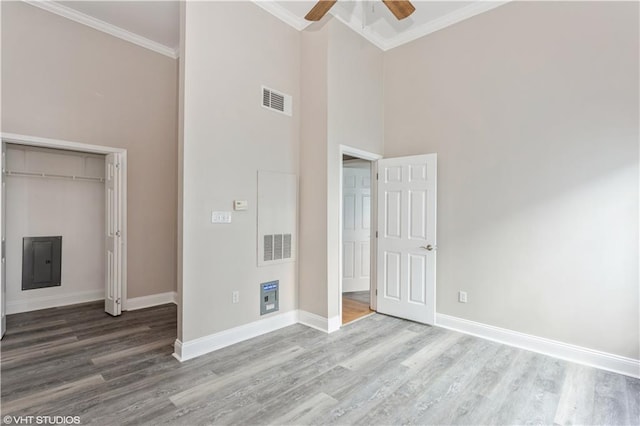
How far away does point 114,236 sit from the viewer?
13.7ft

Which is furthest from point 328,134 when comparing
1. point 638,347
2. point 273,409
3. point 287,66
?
point 638,347

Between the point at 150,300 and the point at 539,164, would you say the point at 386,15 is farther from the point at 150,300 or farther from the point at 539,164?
the point at 150,300

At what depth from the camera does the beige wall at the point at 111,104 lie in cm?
354

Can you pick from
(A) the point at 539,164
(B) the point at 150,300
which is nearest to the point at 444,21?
(A) the point at 539,164

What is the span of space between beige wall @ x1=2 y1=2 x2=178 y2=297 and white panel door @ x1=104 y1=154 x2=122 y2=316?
0.59ft

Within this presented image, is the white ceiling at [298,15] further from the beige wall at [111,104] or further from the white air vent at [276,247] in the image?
the white air vent at [276,247]

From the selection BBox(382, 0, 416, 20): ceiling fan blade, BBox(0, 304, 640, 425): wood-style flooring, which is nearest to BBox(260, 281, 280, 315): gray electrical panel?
BBox(0, 304, 640, 425): wood-style flooring

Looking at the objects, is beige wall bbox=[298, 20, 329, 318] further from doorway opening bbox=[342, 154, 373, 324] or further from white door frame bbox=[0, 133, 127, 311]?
white door frame bbox=[0, 133, 127, 311]

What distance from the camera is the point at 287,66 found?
153 inches

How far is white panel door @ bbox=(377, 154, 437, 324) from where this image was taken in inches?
152

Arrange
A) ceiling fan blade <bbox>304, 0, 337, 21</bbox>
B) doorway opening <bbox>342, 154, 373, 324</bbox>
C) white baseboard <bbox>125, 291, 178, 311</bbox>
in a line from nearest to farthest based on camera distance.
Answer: ceiling fan blade <bbox>304, 0, 337, 21</bbox>
white baseboard <bbox>125, 291, 178, 311</bbox>
doorway opening <bbox>342, 154, 373, 324</bbox>

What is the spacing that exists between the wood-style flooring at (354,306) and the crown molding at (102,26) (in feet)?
15.1

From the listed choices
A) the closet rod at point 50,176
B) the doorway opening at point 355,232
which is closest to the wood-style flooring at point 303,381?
the closet rod at point 50,176

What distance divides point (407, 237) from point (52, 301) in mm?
4884
